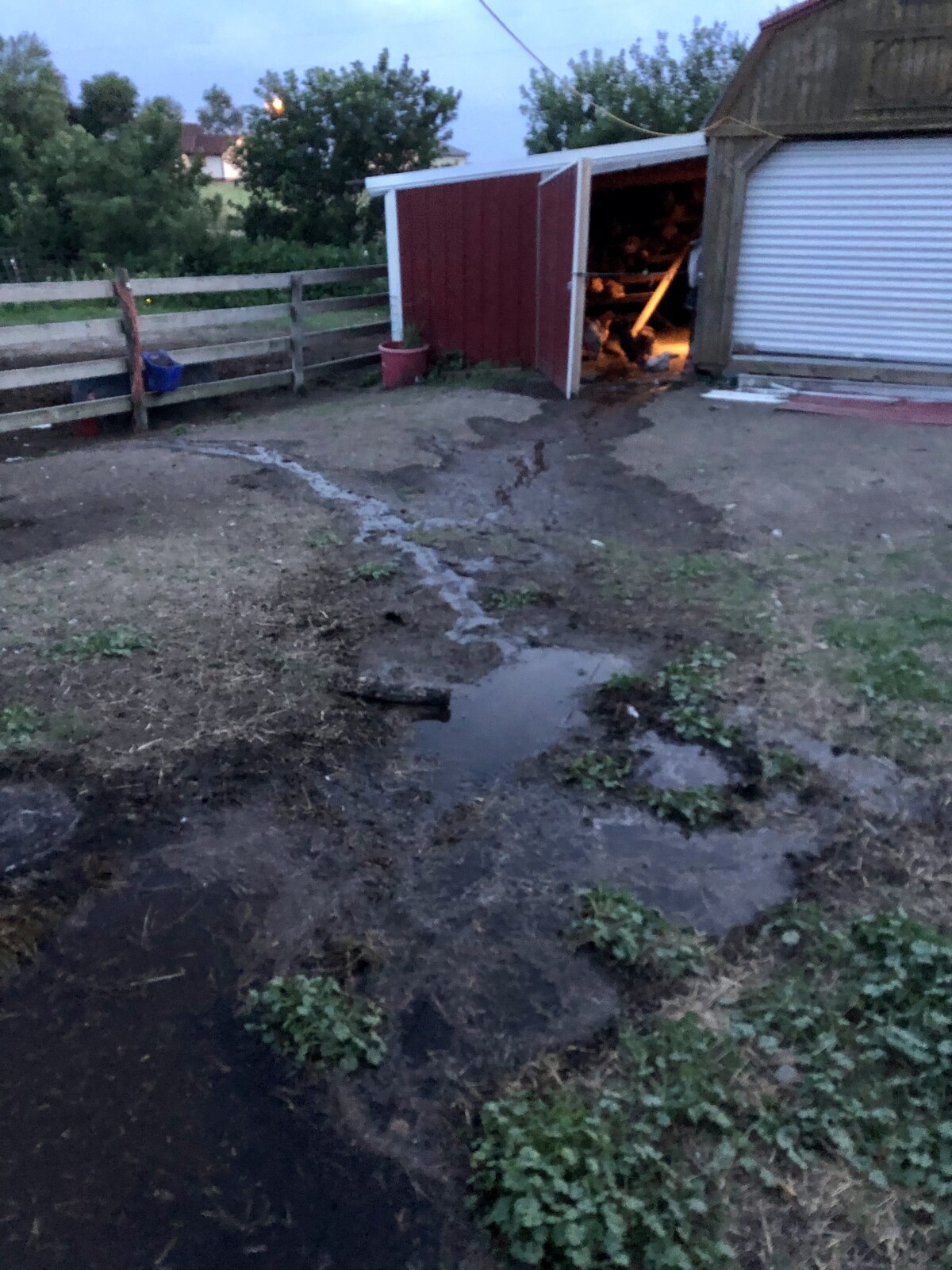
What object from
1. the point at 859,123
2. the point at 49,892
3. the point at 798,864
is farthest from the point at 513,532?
the point at 859,123

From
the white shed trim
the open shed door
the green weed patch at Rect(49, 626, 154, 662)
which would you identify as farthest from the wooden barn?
the green weed patch at Rect(49, 626, 154, 662)

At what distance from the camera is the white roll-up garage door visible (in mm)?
8742

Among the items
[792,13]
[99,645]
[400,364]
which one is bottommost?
[99,645]

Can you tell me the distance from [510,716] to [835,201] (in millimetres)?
8000

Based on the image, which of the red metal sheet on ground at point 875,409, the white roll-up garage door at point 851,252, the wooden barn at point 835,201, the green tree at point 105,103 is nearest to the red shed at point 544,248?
the wooden barn at point 835,201

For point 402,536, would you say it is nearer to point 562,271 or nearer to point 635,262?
point 562,271

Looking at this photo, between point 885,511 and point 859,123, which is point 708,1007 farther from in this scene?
point 859,123

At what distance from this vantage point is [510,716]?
360 centimetres

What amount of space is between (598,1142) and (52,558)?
4381mm

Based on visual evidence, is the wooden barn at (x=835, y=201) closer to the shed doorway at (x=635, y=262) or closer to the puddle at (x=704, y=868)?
the shed doorway at (x=635, y=262)

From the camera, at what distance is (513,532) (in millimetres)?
5527

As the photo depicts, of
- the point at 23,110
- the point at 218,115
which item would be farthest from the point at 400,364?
the point at 218,115

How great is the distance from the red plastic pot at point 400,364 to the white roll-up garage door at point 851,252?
3.77m

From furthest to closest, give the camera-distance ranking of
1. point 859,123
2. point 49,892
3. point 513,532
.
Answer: point 859,123
point 513,532
point 49,892
